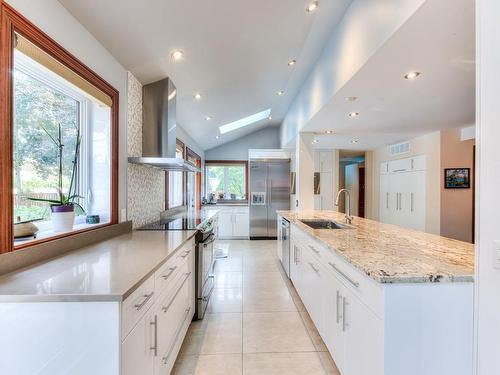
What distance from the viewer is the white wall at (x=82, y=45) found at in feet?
4.55

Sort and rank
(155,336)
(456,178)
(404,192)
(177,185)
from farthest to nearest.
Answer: (404,192) < (177,185) < (456,178) < (155,336)

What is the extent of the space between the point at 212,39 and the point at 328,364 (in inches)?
111

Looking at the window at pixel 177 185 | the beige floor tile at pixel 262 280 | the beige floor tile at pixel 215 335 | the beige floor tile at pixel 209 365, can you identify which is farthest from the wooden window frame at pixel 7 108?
the window at pixel 177 185

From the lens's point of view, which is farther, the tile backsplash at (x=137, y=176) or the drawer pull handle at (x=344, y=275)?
the tile backsplash at (x=137, y=176)

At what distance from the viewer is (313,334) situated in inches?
A: 87.7

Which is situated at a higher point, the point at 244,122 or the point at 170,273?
the point at 244,122

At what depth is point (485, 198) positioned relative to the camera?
1012 mm

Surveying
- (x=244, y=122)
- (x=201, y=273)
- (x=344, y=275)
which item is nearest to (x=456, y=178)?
(x=344, y=275)

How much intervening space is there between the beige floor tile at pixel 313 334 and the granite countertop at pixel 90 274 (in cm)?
139

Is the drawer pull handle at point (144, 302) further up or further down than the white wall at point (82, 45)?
further down

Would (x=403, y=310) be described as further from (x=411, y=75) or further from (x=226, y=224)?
(x=226, y=224)

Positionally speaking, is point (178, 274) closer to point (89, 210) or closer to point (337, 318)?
point (89, 210)

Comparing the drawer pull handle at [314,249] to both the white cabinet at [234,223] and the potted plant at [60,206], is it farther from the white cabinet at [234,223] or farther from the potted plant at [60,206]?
the white cabinet at [234,223]

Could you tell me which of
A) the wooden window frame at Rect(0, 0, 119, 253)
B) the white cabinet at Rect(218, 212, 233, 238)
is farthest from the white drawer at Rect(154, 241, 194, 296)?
the white cabinet at Rect(218, 212, 233, 238)
